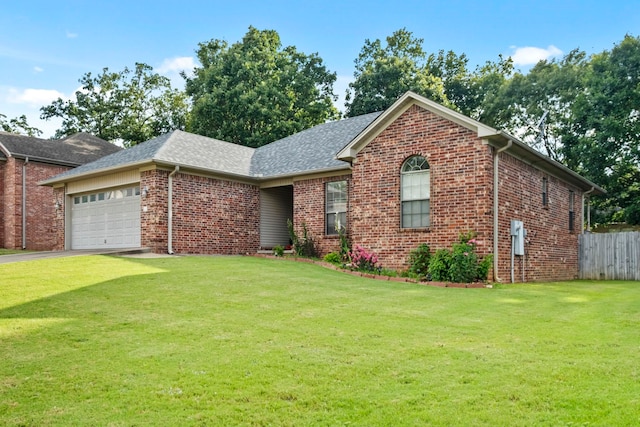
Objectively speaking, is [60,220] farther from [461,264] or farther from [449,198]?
[461,264]

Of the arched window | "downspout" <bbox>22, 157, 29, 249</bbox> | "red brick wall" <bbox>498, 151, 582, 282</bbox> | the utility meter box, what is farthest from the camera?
"downspout" <bbox>22, 157, 29, 249</bbox>

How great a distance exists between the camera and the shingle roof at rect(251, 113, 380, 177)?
1875 cm

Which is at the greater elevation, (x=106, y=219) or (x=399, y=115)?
(x=399, y=115)

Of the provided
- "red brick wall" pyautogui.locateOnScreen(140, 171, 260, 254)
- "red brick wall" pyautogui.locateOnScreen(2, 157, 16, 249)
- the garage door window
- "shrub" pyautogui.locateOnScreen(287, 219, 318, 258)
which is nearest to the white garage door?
A: the garage door window

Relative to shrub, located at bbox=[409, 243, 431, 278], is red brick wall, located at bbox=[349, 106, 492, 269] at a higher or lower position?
higher

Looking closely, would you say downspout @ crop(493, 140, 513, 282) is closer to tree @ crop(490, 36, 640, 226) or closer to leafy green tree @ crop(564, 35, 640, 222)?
tree @ crop(490, 36, 640, 226)

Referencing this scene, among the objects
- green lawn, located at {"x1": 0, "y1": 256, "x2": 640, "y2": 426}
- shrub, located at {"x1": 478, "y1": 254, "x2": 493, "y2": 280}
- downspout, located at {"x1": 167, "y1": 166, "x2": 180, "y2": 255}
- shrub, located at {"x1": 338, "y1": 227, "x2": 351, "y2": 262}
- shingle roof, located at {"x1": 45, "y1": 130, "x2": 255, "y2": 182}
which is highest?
shingle roof, located at {"x1": 45, "y1": 130, "x2": 255, "y2": 182}

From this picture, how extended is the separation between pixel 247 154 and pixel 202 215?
5.67 metres

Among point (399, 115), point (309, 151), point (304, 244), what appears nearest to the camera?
point (399, 115)

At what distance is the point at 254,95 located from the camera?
32500 millimetres

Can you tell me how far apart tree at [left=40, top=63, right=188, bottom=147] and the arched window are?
3178 cm

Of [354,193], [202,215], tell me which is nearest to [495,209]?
[354,193]

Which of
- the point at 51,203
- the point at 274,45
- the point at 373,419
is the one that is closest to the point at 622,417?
the point at 373,419

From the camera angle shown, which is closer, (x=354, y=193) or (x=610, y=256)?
(x=354, y=193)
